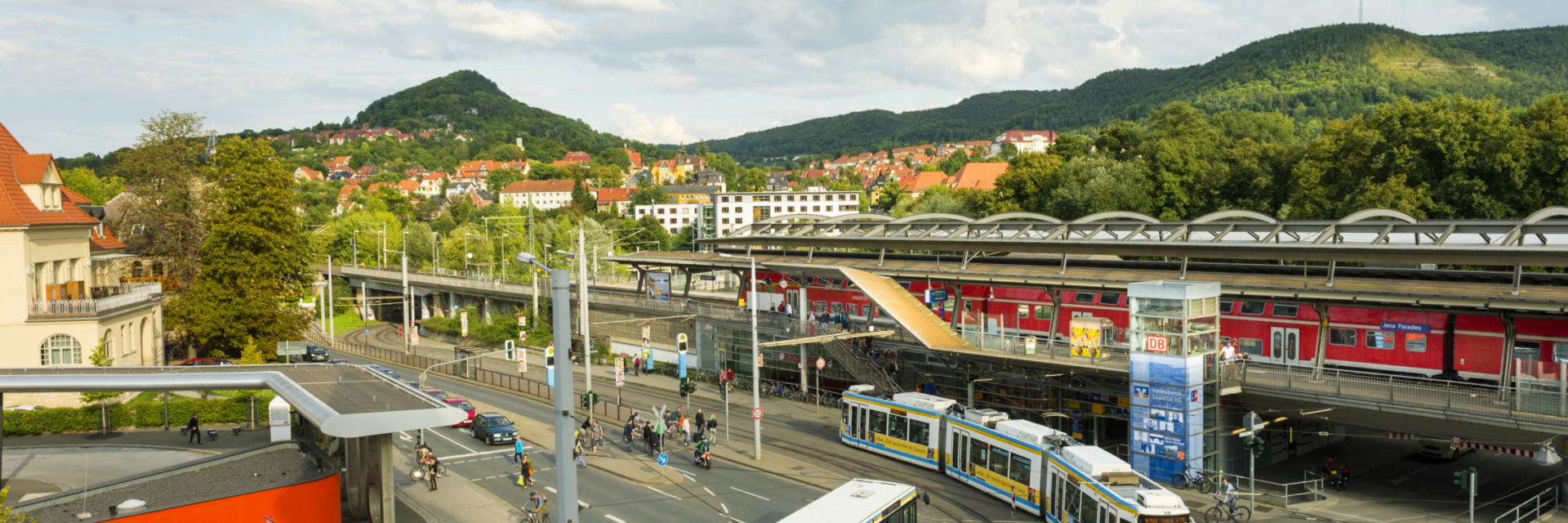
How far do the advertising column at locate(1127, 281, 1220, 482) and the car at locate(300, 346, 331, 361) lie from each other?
4782cm

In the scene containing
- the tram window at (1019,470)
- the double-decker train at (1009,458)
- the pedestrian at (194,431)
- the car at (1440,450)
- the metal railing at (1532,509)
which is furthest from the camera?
the pedestrian at (194,431)

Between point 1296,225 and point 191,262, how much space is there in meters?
56.9

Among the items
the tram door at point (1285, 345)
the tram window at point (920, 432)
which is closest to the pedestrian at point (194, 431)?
the tram window at point (920, 432)

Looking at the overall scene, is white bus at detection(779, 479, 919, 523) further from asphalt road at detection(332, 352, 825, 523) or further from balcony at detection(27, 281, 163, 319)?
balcony at detection(27, 281, 163, 319)

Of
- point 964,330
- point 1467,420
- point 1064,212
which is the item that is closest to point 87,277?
point 964,330

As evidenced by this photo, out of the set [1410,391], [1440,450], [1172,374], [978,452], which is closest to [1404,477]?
[1440,450]

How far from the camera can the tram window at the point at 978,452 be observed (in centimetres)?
2890

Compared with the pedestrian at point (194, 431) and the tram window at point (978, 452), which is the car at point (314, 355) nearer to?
the pedestrian at point (194, 431)

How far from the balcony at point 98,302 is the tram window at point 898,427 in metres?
34.6

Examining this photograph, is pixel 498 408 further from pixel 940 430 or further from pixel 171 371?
pixel 940 430

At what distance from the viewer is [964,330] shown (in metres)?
36.6

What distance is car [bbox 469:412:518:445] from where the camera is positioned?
125 ft

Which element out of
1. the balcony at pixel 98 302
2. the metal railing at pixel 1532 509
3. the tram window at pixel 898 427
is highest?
the balcony at pixel 98 302

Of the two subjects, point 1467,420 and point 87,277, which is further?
point 87,277
